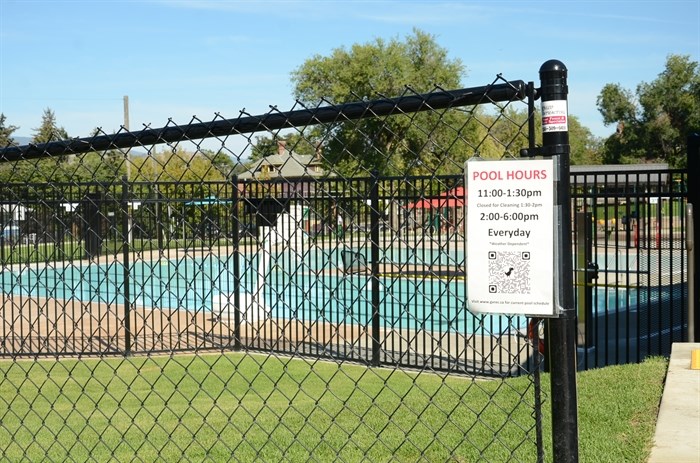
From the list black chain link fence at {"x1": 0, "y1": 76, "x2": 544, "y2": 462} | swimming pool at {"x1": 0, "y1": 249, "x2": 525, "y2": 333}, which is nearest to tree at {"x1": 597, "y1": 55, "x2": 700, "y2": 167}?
swimming pool at {"x1": 0, "y1": 249, "x2": 525, "y2": 333}

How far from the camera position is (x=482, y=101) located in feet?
9.12

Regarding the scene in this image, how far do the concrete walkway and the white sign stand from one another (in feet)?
9.02

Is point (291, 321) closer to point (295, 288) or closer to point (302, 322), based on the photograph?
point (302, 322)

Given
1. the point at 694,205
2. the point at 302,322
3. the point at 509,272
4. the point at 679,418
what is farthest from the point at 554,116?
the point at 694,205

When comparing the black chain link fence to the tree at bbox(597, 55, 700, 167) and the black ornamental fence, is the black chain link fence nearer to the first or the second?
the black ornamental fence

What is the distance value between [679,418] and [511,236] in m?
3.64

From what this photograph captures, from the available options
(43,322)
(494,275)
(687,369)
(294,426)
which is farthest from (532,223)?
(43,322)

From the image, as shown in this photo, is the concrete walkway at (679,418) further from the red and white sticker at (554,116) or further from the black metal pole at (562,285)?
the red and white sticker at (554,116)

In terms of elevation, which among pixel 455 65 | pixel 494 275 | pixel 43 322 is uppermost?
pixel 455 65

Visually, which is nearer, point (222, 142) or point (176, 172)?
point (222, 142)

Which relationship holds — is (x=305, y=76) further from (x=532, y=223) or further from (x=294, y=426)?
(x=532, y=223)

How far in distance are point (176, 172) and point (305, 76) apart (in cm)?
1501

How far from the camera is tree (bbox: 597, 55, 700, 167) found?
5600 centimetres

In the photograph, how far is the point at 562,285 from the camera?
2484 mm
